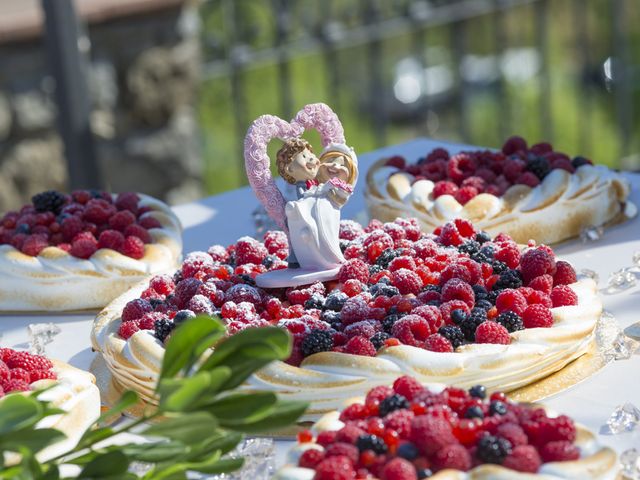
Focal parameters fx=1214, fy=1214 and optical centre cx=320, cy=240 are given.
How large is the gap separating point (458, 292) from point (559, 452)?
0.67m

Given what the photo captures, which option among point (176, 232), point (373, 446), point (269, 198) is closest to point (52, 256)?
point (176, 232)

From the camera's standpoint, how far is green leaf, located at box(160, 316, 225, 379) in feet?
4.88

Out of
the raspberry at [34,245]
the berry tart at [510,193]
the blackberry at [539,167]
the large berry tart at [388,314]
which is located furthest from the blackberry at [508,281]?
the raspberry at [34,245]

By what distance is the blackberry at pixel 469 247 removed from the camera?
2.61m

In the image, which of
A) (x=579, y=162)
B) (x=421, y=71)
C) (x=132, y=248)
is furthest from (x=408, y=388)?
(x=421, y=71)

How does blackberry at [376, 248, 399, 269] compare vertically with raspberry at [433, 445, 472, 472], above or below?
above

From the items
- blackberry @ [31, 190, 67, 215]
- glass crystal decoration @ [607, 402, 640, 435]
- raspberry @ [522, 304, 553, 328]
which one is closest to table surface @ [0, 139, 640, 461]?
glass crystal decoration @ [607, 402, 640, 435]

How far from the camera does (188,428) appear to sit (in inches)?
58.2

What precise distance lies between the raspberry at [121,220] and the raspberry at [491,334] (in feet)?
3.82

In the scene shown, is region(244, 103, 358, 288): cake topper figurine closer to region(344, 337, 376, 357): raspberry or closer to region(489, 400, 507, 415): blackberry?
region(344, 337, 376, 357): raspberry

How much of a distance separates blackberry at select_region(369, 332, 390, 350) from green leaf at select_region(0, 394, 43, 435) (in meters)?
0.86

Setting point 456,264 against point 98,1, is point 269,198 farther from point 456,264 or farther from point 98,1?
point 98,1

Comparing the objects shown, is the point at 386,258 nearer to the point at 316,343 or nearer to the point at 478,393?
the point at 316,343

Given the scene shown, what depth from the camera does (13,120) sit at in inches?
213
